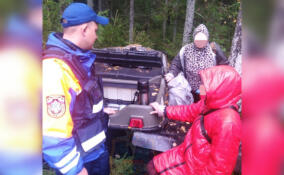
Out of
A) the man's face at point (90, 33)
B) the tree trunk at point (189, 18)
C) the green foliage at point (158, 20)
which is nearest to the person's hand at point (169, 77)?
the man's face at point (90, 33)

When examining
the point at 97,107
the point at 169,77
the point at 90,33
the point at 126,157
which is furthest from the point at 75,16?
the point at 169,77

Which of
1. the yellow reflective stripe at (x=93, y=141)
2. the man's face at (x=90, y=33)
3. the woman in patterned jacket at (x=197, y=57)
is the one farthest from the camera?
the woman in patterned jacket at (x=197, y=57)

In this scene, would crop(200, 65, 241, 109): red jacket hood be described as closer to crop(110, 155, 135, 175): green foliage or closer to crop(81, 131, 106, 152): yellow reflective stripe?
crop(81, 131, 106, 152): yellow reflective stripe

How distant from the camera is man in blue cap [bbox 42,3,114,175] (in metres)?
1.39

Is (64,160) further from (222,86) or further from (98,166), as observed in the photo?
(222,86)

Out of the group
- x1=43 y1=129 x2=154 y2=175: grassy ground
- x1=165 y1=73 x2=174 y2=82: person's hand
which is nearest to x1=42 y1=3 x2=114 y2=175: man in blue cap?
x1=43 y1=129 x2=154 y2=175: grassy ground

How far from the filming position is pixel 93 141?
6.64ft

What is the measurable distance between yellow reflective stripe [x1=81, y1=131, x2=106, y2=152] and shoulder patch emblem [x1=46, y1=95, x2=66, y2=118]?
1.93 feet

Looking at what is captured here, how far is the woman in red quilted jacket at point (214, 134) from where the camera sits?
1.69 m

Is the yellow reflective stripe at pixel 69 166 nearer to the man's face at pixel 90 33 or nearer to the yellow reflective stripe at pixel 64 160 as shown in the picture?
the yellow reflective stripe at pixel 64 160

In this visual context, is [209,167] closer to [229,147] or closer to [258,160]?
[229,147]

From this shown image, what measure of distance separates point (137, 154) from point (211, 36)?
745cm

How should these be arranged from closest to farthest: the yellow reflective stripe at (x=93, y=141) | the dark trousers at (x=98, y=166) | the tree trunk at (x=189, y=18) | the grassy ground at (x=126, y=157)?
the yellow reflective stripe at (x=93, y=141)
the dark trousers at (x=98, y=166)
the grassy ground at (x=126, y=157)
the tree trunk at (x=189, y=18)

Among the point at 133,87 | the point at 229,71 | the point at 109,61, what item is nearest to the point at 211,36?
the point at 109,61
